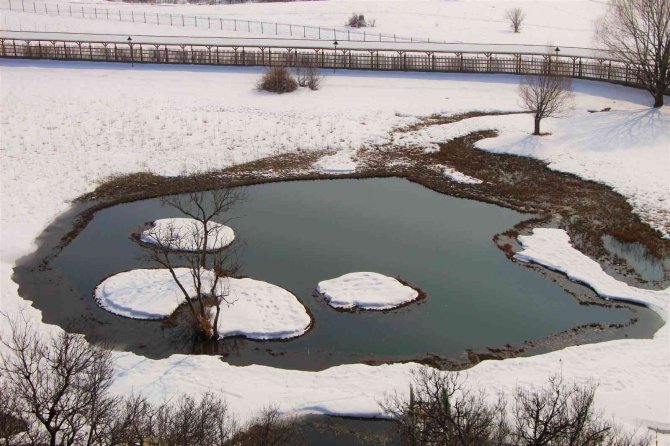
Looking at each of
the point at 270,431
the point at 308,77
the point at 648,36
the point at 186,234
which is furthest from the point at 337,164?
the point at 270,431

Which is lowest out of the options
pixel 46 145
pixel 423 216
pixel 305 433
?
pixel 305 433

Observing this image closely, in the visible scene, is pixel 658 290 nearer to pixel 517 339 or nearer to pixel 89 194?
pixel 517 339

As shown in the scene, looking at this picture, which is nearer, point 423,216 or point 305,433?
point 305,433

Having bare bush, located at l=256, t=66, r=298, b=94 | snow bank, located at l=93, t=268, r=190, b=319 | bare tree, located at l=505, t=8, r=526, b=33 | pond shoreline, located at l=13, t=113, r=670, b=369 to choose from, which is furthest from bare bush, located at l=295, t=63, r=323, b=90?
bare tree, located at l=505, t=8, r=526, b=33

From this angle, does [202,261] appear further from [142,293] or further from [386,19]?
[386,19]

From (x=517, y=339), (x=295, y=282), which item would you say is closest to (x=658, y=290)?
(x=517, y=339)

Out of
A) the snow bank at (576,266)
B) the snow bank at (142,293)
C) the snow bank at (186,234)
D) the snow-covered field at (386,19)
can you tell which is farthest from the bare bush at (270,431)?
the snow-covered field at (386,19)
